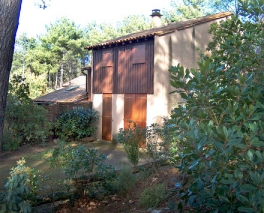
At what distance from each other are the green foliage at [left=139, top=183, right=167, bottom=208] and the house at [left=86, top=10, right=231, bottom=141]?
760 centimetres

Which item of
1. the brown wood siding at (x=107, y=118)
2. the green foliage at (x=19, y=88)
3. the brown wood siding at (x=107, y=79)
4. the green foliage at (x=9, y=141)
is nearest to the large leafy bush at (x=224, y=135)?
the green foliage at (x=19, y=88)

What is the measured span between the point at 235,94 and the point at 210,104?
368 mm

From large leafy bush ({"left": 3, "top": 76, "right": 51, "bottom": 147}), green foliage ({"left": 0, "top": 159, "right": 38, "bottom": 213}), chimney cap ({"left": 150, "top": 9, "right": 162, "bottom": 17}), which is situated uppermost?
chimney cap ({"left": 150, "top": 9, "right": 162, "bottom": 17})

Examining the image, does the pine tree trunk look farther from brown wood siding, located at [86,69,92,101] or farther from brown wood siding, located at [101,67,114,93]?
brown wood siding, located at [86,69,92,101]

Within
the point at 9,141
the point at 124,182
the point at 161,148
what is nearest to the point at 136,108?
the point at 9,141

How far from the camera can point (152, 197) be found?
5758 millimetres

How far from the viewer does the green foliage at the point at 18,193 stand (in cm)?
428

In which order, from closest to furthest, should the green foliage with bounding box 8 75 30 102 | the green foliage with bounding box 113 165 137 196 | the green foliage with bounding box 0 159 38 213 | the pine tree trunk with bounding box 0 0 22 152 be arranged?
the pine tree trunk with bounding box 0 0 22 152
the green foliage with bounding box 0 159 38 213
the green foliage with bounding box 113 165 137 196
the green foliage with bounding box 8 75 30 102

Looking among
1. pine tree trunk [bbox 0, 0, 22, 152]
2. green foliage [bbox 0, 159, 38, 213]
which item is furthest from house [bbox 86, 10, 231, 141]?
pine tree trunk [bbox 0, 0, 22, 152]

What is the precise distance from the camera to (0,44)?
163 inches

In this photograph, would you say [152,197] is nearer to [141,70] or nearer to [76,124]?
[141,70]

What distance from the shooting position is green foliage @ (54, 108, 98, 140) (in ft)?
55.1

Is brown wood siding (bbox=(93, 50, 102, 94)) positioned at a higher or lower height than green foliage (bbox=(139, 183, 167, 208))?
higher

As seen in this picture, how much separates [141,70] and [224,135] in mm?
13284
